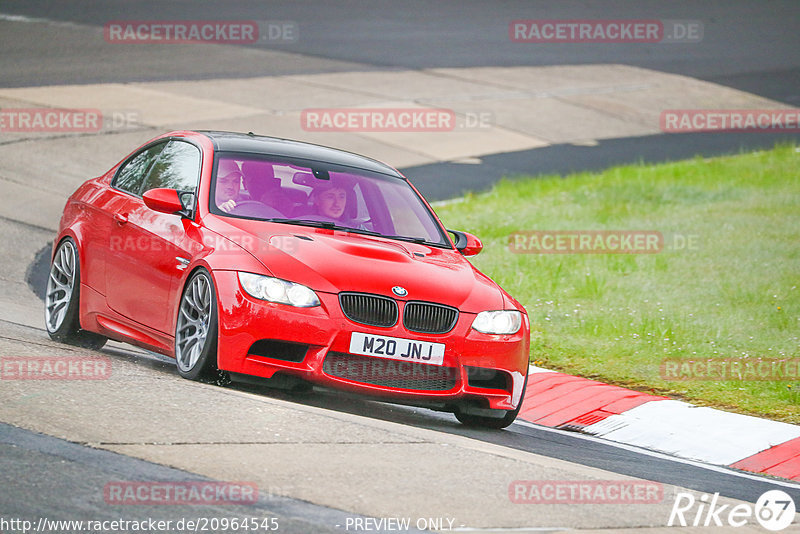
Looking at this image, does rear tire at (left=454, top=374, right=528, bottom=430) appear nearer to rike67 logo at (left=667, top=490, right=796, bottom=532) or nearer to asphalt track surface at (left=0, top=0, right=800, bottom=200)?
rike67 logo at (left=667, top=490, right=796, bottom=532)

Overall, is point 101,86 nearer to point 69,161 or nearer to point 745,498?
point 69,161

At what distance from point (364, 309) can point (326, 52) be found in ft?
71.3

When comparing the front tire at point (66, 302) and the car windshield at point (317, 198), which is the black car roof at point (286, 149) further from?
the front tire at point (66, 302)

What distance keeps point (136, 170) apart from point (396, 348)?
285 centimetres

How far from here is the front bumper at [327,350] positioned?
684 cm

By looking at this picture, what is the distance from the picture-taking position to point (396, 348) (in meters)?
6.95

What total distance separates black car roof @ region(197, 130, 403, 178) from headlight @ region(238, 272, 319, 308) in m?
1.52

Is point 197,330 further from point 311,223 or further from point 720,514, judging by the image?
point 720,514

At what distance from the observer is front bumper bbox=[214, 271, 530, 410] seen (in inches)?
269

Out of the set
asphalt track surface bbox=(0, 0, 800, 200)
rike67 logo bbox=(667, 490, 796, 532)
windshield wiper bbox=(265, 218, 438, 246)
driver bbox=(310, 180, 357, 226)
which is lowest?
rike67 logo bbox=(667, 490, 796, 532)

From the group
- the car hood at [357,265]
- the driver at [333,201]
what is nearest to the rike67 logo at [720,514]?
the car hood at [357,265]

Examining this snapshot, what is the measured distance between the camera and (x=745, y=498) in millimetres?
6719

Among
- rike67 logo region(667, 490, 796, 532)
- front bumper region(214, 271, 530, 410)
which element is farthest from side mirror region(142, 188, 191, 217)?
rike67 logo region(667, 490, 796, 532)

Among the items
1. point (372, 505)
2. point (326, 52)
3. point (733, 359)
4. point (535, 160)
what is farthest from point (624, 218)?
point (326, 52)
